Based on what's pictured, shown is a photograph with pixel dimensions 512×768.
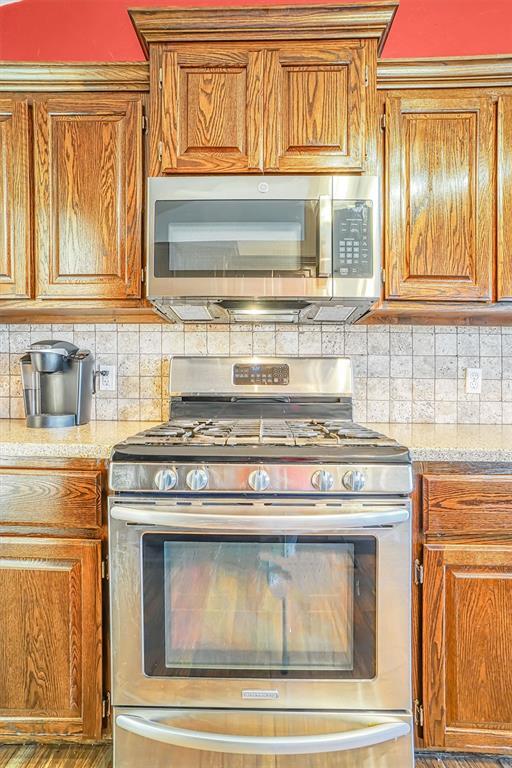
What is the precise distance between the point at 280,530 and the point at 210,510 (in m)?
0.20

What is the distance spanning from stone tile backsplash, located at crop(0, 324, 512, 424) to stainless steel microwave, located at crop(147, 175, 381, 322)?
403 mm

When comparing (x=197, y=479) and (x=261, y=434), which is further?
(x=261, y=434)

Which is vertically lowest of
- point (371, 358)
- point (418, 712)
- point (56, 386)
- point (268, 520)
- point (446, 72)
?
point (418, 712)

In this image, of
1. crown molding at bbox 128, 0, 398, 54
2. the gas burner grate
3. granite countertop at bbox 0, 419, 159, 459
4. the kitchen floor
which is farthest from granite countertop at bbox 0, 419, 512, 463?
crown molding at bbox 128, 0, 398, 54

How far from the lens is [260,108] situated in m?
1.66

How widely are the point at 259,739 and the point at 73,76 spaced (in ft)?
7.12

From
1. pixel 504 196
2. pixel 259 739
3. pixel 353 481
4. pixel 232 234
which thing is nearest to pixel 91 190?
pixel 232 234

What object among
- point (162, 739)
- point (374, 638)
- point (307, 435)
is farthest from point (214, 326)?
point (162, 739)

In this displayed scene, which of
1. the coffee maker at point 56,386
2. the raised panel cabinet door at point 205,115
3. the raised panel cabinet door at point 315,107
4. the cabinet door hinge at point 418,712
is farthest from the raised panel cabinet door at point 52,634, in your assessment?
the raised panel cabinet door at point 315,107

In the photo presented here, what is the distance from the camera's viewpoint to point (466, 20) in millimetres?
2023

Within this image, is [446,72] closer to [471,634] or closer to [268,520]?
[268,520]

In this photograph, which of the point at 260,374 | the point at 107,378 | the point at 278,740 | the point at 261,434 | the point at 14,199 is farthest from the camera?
the point at 107,378

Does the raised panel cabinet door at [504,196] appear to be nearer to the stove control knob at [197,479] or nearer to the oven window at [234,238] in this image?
the oven window at [234,238]

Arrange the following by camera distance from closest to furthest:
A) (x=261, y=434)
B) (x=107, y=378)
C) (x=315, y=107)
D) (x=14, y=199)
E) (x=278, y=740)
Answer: (x=278, y=740), (x=261, y=434), (x=315, y=107), (x=14, y=199), (x=107, y=378)
